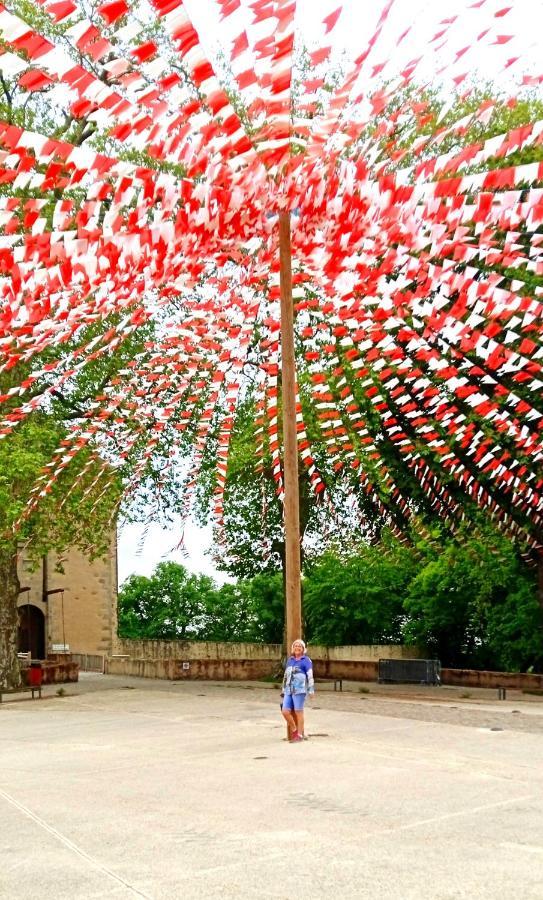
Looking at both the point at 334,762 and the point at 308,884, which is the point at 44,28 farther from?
the point at 308,884

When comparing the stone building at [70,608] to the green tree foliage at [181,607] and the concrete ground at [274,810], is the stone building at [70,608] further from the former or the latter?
the concrete ground at [274,810]

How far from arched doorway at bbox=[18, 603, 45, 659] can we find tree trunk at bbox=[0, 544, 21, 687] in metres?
15.8

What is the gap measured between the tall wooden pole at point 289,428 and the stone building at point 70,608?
33.7m

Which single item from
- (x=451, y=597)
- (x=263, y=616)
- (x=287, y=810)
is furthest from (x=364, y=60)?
(x=263, y=616)

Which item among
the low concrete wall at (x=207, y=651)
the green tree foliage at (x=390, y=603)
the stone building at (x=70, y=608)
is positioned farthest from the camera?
the low concrete wall at (x=207, y=651)

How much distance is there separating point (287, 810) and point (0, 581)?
1919cm

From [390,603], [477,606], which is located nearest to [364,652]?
[390,603]

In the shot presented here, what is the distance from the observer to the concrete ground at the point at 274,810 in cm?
667

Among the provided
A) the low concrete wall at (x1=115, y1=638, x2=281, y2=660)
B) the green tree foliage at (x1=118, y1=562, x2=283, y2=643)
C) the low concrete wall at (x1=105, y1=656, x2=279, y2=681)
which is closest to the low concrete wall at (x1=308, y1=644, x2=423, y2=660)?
the low concrete wall at (x1=115, y1=638, x2=281, y2=660)

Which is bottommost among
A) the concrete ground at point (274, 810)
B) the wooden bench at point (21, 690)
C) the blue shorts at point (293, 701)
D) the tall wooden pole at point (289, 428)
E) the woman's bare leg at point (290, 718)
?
the wooden bench at point (21, 690)

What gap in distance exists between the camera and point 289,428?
796cm

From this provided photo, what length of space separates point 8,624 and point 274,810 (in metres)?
19.4

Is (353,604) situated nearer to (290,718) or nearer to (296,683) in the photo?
(290,718)

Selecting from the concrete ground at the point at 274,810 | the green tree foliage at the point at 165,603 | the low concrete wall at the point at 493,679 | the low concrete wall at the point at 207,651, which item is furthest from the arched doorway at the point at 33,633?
the concrete ground at the point at 274,810
